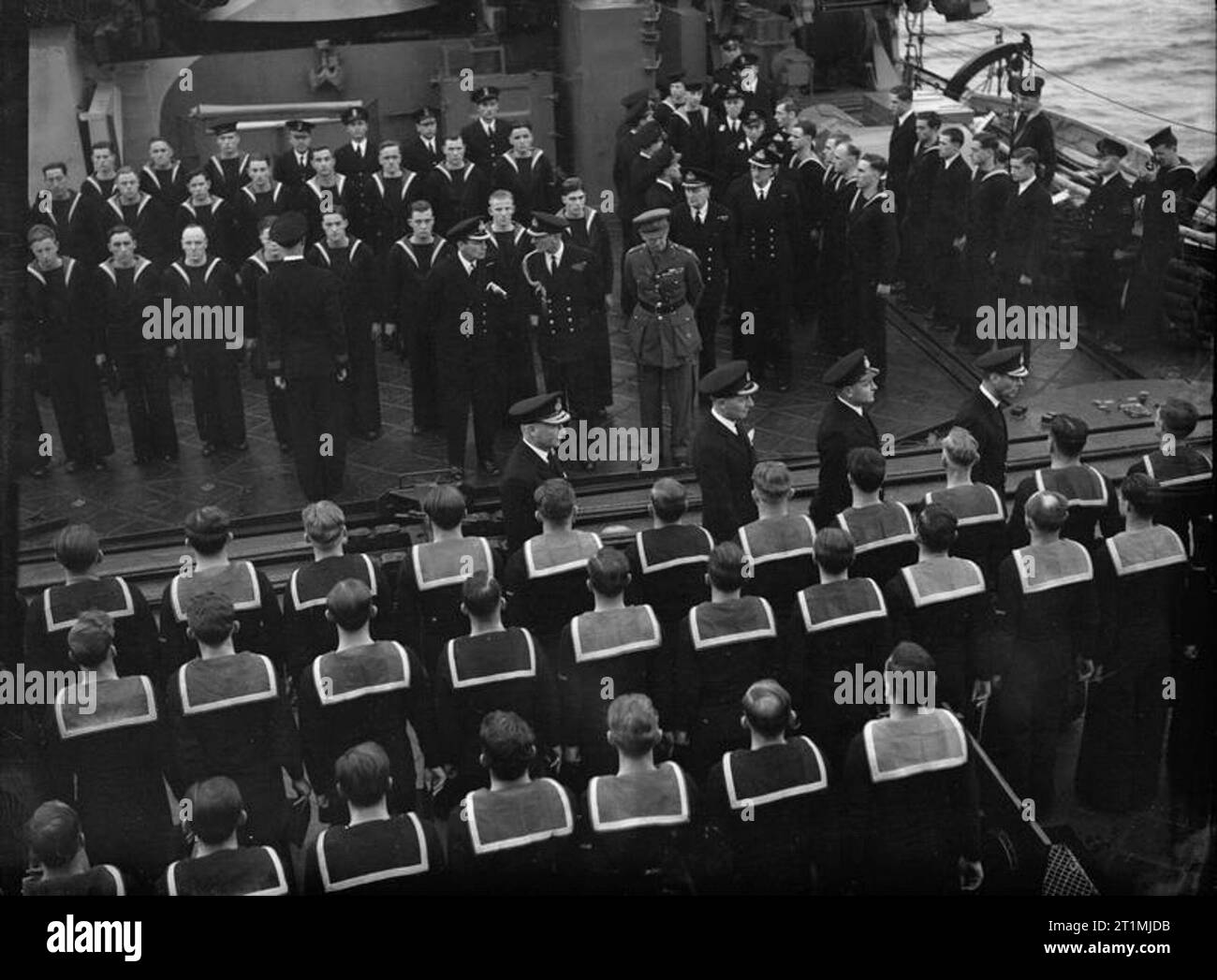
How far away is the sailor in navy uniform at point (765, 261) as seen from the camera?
37.1ft

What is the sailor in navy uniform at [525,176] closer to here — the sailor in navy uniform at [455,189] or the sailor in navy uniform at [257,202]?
the sailor in navy uniform at [455,189]

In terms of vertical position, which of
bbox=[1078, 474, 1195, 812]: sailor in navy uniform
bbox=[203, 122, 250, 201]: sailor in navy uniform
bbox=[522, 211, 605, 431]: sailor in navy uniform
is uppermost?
bbox=[203, 122, 250, 201]: sailor in navy uniform

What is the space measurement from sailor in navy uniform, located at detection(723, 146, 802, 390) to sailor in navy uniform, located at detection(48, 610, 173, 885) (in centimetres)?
629

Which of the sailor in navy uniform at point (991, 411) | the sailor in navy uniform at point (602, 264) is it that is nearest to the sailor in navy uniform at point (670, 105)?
the sailor in navy uniform at point (602, 264)

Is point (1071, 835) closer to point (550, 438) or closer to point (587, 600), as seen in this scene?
point (587, 600)

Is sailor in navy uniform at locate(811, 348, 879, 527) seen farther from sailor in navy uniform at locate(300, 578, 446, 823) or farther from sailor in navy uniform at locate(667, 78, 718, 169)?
sailor in navy uniform at locate(667, 78, 718, 169)

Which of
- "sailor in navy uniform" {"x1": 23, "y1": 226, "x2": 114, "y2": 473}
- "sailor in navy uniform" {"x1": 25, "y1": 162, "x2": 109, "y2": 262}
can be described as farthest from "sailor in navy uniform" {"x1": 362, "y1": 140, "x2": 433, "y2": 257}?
"sailor in navy uniform" {"x1": 23, "y1": 226, "x2": 114, "y2": 473}

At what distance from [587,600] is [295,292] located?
3592mm

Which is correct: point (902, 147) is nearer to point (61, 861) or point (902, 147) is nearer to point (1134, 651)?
point (1134, 651)

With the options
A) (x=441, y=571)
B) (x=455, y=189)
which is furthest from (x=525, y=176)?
(x=441, y=571)

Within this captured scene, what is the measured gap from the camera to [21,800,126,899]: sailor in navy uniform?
16.4 ft

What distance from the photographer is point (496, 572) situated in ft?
24.1

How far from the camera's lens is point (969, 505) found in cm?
729
